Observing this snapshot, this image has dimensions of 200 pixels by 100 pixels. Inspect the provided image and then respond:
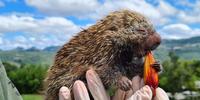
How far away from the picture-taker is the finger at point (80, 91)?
305cm

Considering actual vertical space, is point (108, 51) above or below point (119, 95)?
above

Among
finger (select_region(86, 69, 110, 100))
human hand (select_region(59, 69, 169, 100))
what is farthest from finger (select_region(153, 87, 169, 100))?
finger (select_region(86, 69, 110, 100))

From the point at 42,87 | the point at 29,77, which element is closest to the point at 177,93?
the point at 29,77

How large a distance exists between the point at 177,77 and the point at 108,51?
6518cm

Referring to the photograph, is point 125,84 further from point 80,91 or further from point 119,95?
point 80,91

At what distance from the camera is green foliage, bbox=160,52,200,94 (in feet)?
217

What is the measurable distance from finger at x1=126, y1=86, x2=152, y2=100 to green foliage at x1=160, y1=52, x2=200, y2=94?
202ft

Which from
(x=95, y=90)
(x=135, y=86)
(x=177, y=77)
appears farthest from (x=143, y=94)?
(x=177, y=77)

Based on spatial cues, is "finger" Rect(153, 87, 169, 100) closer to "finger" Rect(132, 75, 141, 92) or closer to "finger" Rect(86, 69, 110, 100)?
"finger" Rect(132, 75, 141, 92)

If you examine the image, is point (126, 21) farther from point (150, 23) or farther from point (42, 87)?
point (42, 87)

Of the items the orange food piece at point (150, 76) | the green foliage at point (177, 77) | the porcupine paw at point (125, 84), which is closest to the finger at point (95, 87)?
the porcupine paw at point (125, 84)

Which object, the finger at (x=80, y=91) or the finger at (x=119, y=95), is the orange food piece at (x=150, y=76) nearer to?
the finger at (x=119, y=95)

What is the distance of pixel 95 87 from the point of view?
308cm

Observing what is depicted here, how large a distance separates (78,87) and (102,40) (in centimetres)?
32
